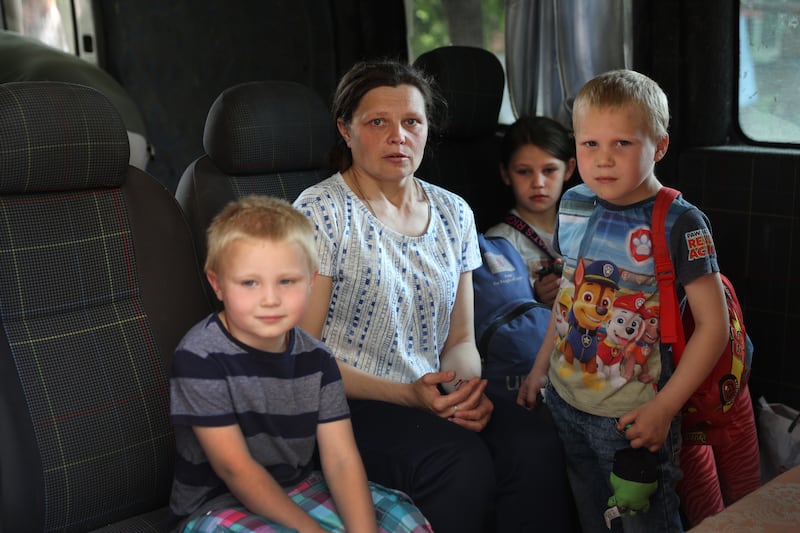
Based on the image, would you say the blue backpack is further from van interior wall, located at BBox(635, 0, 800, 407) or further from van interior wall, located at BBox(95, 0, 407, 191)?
van interior wall, located at BBox(95, 0, 407, 191)

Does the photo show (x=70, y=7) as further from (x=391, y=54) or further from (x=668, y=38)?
(x=668, y=38)

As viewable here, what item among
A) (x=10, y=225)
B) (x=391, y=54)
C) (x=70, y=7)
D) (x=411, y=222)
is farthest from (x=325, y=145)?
(x=70, y=7)

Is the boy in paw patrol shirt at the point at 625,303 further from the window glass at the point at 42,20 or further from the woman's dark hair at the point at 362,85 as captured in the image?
the window glass at the point at 42,20

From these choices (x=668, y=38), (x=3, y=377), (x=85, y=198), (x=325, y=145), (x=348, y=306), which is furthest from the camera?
(x=668, y=38)

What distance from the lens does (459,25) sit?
4070 mm

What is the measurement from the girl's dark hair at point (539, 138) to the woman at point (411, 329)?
2.26 ft

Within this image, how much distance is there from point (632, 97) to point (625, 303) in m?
0.41

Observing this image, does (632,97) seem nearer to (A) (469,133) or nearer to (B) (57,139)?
(B) (57,139)

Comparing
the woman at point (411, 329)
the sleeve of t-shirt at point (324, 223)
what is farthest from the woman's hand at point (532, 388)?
the sleeve of t-shirt at point (324, 223)

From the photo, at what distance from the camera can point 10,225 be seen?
1.80 metres

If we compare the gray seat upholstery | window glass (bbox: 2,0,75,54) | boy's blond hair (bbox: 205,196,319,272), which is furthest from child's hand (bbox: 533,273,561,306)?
window glass (bbox: 2,0,75,54)

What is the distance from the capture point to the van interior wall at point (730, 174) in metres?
2.81

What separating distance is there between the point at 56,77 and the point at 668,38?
2.12 metres

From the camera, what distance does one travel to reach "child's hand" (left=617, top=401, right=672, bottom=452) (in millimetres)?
1833
